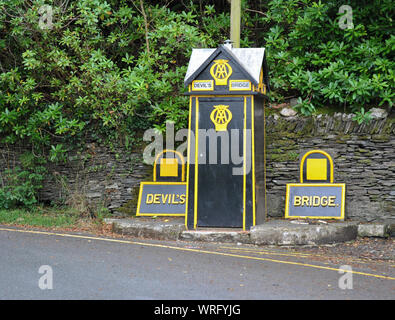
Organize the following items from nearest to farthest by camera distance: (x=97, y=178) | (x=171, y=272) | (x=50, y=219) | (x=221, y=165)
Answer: (x=171, y=272)
(x=221, y=165)
(x=50, y=219)
(x=97, y=178)

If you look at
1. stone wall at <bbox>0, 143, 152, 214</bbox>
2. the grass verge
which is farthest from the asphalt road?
stone wall at <bbox>0, 143, 152, 214</bbox>

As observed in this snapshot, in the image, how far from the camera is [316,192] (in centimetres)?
1127

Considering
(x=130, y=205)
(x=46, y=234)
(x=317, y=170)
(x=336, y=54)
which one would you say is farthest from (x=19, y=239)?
(x=336, y=54)

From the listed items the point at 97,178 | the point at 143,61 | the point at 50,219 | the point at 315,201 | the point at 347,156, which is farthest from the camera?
the point at 97,178

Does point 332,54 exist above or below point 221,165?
above

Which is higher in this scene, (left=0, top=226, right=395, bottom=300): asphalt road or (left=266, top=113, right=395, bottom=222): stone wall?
(left=266, top=113, right=395, bottom=222): stone wall

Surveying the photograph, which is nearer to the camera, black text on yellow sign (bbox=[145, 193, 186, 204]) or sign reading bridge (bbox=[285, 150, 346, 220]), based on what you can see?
sign reading bridge (bbox=[285, 150, 346, 220])

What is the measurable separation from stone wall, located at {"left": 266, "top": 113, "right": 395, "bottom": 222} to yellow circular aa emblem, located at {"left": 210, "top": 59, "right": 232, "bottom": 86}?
234 centimetres

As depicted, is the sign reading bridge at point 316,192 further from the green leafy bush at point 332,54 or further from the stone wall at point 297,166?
the green leafy bush at point 332,54

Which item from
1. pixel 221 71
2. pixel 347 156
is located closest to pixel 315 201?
pixel 347 156

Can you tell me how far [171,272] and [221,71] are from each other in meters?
4.31

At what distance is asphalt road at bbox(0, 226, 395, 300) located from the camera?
6.24 metres

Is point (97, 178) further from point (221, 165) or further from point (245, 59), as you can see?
point (245, 59)

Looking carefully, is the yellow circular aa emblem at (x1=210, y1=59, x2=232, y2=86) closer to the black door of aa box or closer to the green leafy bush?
the black door of aa box
